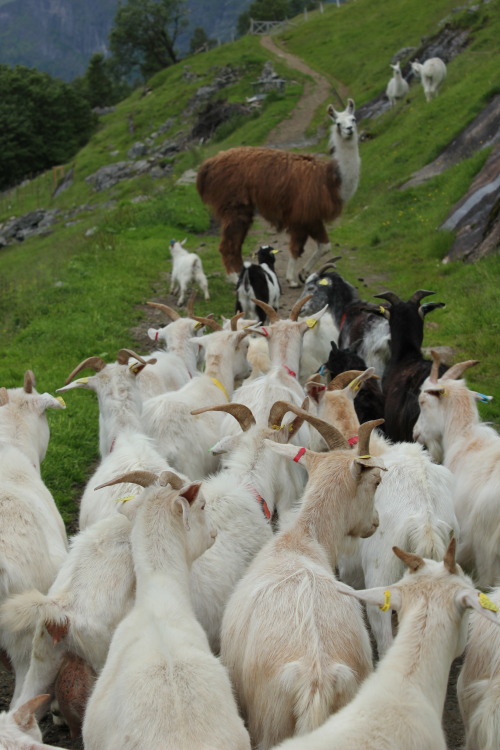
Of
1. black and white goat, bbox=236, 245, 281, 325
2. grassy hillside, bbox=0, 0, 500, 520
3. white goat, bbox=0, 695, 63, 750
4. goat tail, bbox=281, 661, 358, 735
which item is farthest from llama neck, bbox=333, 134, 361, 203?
white goat, bbox=0, 695, 63, 750

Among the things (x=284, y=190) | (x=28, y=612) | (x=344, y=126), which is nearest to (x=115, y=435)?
(x=28, y=612)

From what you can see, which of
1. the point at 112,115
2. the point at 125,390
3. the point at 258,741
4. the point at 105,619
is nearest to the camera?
the point at 258,741

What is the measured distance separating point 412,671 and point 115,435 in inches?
125

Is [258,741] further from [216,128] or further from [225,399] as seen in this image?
[216,128]

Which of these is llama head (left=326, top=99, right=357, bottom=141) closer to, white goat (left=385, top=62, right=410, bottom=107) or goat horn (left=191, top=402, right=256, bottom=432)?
goat horn (left=191, top=402, right=256, bottom=432)

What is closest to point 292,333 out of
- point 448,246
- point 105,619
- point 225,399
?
point 225,399

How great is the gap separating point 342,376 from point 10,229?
3183 cm

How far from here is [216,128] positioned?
32875 mm

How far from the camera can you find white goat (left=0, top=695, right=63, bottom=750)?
100 inches

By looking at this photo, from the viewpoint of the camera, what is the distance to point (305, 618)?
10.8 ft

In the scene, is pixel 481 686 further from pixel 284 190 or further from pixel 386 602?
pixel 284 190

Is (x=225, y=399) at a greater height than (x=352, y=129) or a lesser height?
lesser

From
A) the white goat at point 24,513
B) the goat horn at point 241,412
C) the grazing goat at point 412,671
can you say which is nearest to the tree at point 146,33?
the white goat at point 24,513

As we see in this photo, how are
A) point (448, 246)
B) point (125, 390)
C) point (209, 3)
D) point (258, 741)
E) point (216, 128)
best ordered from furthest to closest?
point (209, 3), point (216, 128), point (448, 246), point (125, 390), point (258, 741)
